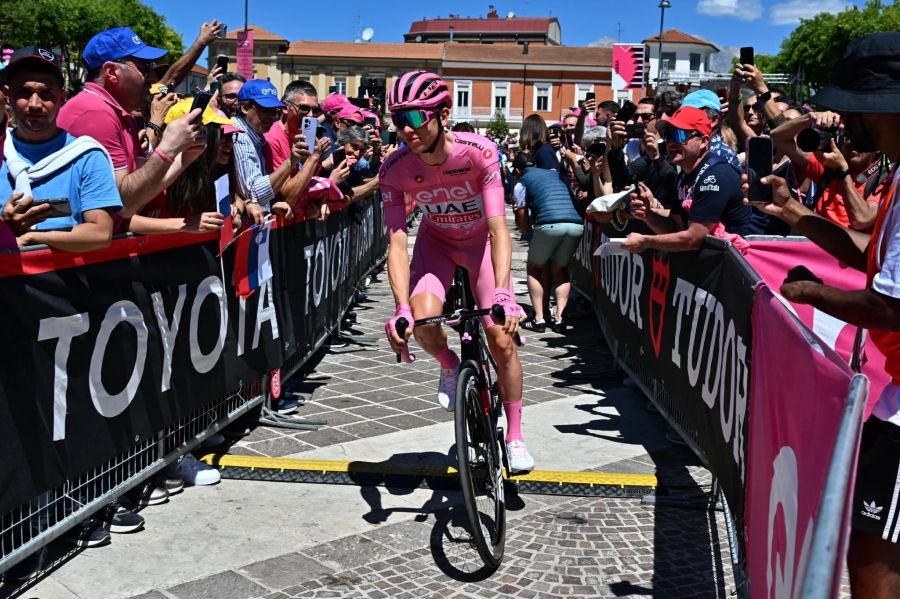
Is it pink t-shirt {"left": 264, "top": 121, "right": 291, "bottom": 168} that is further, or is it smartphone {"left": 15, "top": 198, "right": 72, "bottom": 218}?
pink t-shirt {"left": 264, "top": 121, "right": 291, "bottom": 168}

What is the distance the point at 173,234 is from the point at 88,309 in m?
0.98

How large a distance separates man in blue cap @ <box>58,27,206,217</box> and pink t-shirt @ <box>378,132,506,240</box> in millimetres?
1125

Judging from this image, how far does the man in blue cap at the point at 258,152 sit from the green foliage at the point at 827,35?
3030 inches

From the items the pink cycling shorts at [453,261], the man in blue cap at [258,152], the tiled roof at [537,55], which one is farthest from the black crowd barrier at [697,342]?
the tiled roof at [537,55]

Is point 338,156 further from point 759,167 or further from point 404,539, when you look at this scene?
point 759,167

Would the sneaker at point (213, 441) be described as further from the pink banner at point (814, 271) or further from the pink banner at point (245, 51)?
the pink banner at point (245, 51)

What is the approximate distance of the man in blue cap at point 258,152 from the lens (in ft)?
21.7

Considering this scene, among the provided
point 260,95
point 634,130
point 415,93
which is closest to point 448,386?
point 415,93

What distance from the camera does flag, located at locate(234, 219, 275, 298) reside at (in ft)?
20.0

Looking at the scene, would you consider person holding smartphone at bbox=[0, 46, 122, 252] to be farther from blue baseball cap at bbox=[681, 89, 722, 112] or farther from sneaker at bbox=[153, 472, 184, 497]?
blue baseball cap at bbox=[681, 89, 722, 112]

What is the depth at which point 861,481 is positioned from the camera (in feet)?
8.67

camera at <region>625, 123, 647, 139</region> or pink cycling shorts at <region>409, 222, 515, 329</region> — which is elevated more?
camera at <region>625, 123, 647, 139</region>

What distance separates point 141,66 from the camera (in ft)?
17.9

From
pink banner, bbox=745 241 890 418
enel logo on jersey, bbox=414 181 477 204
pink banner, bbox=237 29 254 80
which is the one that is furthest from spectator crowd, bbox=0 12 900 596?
pink banner, bbox=237 29 254 80
